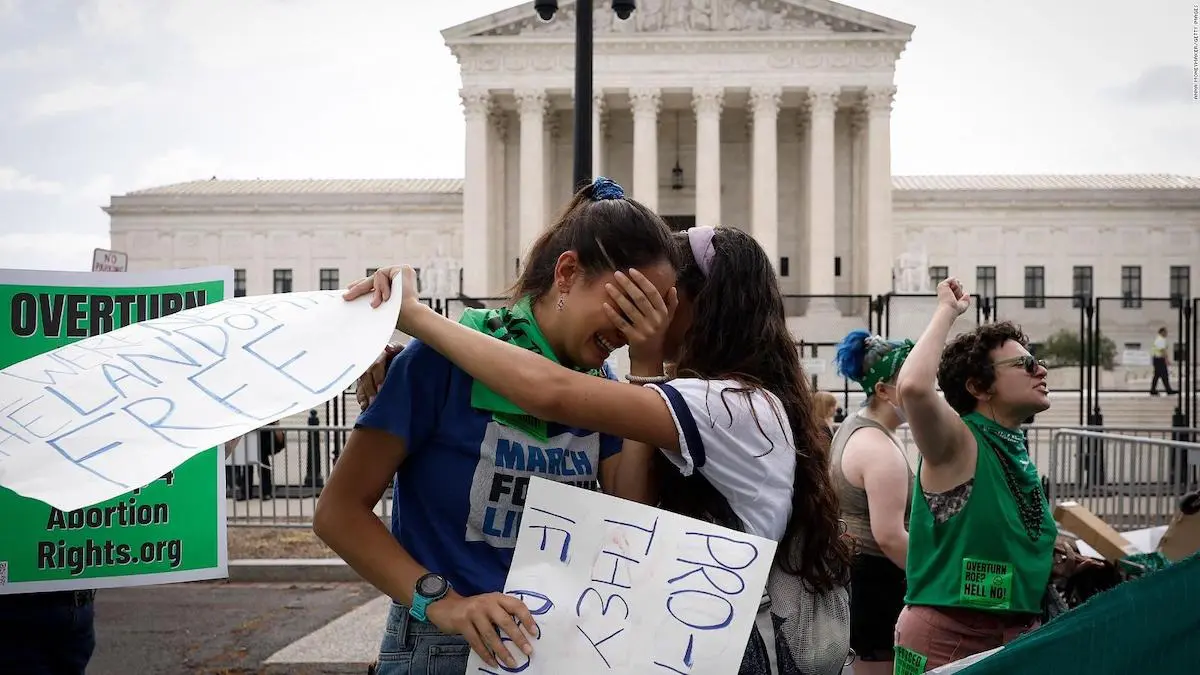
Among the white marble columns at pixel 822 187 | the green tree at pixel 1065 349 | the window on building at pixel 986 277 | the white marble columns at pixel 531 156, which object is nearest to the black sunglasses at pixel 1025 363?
the green tree at pixel 1065 349

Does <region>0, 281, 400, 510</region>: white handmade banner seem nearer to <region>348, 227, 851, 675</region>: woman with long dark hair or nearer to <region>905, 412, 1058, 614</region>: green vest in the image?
<region>348, 227, 851, 675</region>: woman with long dark hair

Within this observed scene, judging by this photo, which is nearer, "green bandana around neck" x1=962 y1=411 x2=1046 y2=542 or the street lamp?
"green bandana around neck" x1=962 y1=411 x2=1046 y2=542

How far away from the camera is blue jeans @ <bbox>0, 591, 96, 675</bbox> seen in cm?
276

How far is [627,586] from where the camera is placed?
172 centimetres

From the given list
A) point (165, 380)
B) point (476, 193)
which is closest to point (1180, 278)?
point (476, 193)

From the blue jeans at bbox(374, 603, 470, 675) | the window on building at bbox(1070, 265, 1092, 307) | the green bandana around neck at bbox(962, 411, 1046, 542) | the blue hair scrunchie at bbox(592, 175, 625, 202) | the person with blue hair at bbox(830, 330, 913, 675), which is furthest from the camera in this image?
the window on building at bbox(1070, 265, 1092, 307)

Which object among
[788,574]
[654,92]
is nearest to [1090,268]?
[654,92]

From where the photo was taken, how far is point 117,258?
366 inches

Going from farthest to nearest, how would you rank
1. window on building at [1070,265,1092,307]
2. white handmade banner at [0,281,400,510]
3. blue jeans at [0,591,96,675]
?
window on building at [1070,265,1092,307], blue jeans at [0,591,96,675], white handmade banner at [0,281,400,510]

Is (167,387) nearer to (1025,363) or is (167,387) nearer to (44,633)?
(44,633)

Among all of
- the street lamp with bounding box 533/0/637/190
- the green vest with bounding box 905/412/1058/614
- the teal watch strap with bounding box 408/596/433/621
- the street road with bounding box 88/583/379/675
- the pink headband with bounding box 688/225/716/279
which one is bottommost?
the street road with bounding box 88/583/379/675

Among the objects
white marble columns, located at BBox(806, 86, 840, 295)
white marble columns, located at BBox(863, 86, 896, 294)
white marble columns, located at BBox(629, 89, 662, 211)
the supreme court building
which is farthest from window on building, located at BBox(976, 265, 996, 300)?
white marble columns, located at BBox(629, 89, 662, 211)

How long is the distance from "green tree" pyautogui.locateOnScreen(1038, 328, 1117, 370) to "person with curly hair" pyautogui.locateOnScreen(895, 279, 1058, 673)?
23.2 metres

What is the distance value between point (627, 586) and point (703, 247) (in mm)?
842
